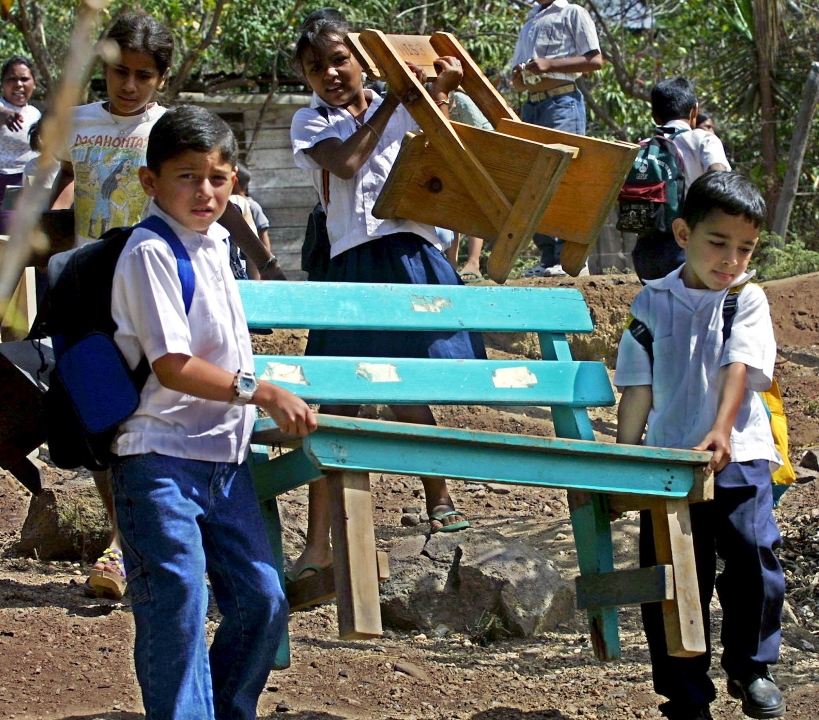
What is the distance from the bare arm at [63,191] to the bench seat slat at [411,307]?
3.72 ft

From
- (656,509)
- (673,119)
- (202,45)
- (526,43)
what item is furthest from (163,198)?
(202,45)

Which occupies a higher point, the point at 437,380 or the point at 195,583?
the point at 437,380

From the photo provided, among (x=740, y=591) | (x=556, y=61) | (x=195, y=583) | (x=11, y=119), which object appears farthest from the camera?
(x=11, y=119)

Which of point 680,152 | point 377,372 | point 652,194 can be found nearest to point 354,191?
point 377,372

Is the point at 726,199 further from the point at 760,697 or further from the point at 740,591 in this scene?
the point at 760,697

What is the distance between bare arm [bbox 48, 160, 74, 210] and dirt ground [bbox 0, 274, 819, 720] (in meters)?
1.30

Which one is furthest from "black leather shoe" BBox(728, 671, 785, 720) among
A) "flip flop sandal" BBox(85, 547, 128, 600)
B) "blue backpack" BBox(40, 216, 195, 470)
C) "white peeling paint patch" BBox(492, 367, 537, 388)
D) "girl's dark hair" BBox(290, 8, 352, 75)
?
"girl's dark hair" BBox(290, 8, 352, 75)

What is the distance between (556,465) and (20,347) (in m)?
1.39

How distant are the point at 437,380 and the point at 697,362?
2.26 ft

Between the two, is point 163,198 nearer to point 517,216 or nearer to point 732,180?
point 517,216

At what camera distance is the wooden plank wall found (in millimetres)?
11992

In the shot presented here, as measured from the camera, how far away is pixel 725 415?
117 inches

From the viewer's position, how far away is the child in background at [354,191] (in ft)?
12.4

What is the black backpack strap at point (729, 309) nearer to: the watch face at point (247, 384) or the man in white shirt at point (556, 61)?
the watch face at point (247, 384)
